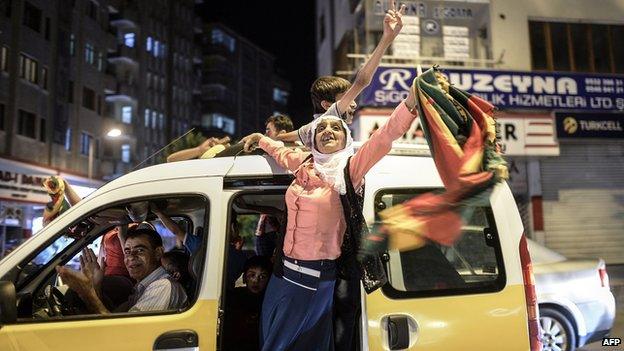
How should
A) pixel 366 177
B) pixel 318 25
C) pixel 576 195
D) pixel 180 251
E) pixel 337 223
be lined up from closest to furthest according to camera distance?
pixel 337 223
pixel 366 177
pixel 180 251
pixel 576 195
pixel 318 25

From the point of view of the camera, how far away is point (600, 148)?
50.0 feet

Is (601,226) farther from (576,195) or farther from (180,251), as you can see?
(180,251)

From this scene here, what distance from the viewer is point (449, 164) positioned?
2.46 m

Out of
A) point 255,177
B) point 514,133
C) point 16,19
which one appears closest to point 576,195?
point 514,133

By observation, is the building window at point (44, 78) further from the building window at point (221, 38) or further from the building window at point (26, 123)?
the building window at point (221, 38)

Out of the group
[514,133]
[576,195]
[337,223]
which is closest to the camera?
[337,223]

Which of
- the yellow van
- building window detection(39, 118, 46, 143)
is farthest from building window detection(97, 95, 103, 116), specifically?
→ the yellow van

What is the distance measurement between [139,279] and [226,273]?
0.82 meters

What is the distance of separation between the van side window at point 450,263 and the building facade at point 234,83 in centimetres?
6098

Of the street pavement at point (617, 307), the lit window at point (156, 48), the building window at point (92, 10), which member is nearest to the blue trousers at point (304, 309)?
the street pavement at point (617, 307)

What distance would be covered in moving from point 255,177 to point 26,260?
128 centimetres

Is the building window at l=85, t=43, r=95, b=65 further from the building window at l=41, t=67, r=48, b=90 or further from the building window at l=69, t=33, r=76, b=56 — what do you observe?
the building window at l=41, t=67, r=48, b=90

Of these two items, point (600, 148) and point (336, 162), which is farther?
point (600, 148)

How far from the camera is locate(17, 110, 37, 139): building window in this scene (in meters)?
24.2
